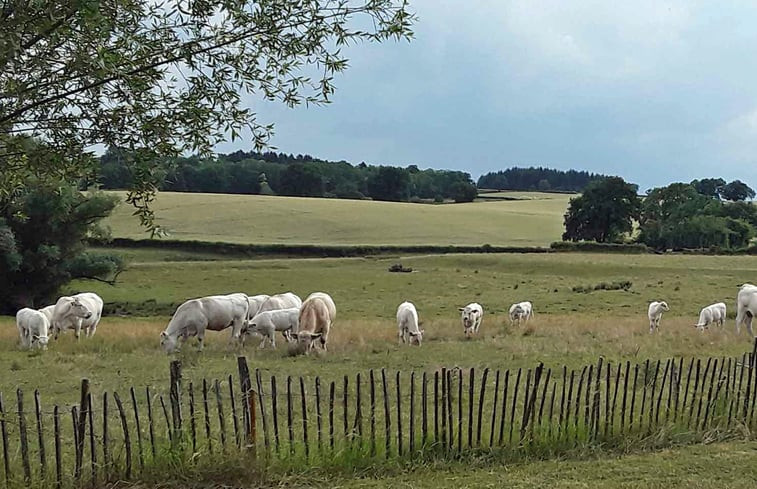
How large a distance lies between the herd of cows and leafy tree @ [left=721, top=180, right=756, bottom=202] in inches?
5170

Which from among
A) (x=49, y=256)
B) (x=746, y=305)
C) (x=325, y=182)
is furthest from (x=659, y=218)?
(x=49, y=256)

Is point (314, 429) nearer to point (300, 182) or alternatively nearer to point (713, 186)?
point (300, 182)

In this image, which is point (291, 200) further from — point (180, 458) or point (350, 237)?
point (180, 458)

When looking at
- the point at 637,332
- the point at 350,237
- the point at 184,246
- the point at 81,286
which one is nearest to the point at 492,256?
the point at 350,237

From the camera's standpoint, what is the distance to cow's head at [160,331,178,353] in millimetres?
20352

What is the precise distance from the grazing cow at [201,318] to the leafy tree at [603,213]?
72930mm

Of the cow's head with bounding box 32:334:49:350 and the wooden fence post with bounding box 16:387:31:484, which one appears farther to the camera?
the cow's head with bounding box 32:334:49:350

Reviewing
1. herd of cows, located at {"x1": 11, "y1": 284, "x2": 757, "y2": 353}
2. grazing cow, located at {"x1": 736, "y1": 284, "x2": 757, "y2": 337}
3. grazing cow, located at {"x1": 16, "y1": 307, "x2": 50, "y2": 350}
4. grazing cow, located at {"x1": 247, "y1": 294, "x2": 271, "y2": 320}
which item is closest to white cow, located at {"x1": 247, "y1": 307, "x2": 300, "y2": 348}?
herd of cows, located at {"x1": 11, "y1": 284, "x2": 757, "y2": 353}

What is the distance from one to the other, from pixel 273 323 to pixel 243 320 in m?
1.30

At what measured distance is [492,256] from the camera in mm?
59469

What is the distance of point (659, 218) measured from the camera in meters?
95.9

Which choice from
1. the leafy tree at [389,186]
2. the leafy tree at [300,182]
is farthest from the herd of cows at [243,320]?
the leafy tree at [389,186]

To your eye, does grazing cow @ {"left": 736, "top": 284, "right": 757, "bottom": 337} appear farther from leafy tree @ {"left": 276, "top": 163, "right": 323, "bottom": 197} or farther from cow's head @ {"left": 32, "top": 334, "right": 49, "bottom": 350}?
leafy tree @ {"left": 276, "top": 163, "right": 323, "bottom": 197}

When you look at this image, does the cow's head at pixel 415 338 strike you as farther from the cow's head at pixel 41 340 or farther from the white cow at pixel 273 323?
the cow's head at pixel 41 340
